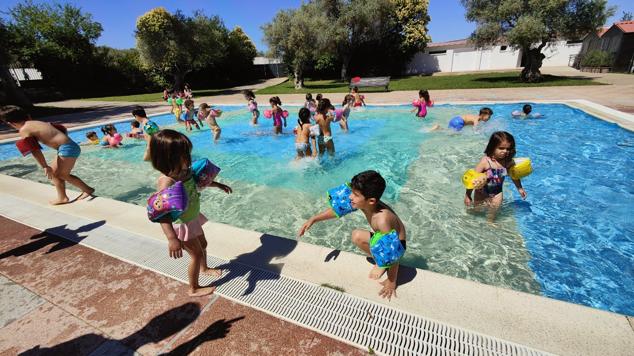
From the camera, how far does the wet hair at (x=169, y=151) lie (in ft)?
7.62

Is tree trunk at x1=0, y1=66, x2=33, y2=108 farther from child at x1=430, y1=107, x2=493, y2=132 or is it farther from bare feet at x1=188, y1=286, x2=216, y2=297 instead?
child at x1=430, y1=107, x2=493, y2=132

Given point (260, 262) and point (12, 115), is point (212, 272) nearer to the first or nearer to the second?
point (260, 262)

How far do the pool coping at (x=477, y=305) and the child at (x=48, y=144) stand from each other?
352 cm

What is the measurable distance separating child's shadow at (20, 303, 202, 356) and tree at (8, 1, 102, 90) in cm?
4343

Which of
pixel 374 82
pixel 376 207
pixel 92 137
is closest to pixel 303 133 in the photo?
pixel 376 207

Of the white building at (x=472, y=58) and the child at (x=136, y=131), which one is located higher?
the white building at (x=472, y=58)

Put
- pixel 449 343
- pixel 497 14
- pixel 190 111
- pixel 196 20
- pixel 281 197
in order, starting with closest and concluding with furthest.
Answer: pixel 449 343
pixel 281 197
pixel 190 111
pixel 497 14
pixel 196 20

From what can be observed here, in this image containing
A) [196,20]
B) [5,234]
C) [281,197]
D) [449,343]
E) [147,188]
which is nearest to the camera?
[449,343]

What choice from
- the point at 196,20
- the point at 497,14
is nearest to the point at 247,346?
the point at 497,14

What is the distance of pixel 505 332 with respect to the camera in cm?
225

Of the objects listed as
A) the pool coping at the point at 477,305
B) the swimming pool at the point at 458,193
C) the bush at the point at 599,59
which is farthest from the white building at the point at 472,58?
the pool coping at the point at 477,305

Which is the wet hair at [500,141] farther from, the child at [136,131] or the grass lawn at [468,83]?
Answer: the grass lawn at [468,83]

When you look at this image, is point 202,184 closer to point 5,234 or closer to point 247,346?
point 247,346

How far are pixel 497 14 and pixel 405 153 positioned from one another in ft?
58.7
